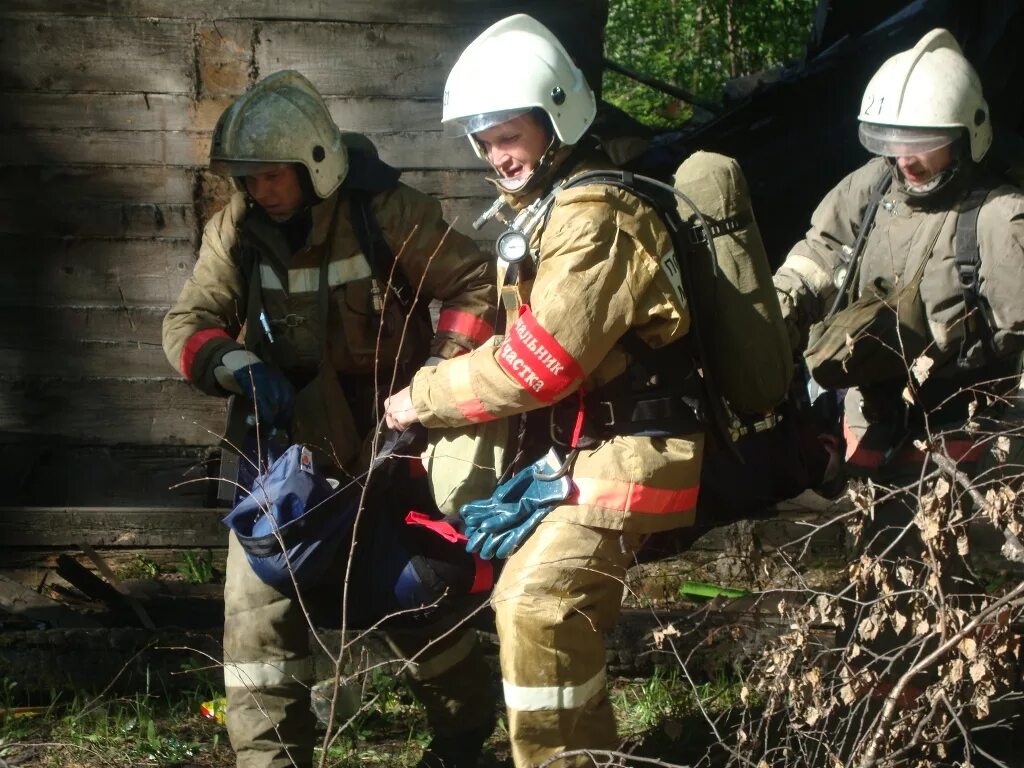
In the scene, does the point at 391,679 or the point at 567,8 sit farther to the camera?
the point at 567,8

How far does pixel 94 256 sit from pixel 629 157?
324cm

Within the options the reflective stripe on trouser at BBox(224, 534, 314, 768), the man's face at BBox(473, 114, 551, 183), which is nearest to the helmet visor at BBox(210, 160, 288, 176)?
the man's face at BBox(473, 114, 551, 183)

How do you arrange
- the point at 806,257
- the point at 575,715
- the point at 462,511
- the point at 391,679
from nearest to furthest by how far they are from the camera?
the point at 575,715, the point at 462,511, the point at 806,257, the point at 391,679

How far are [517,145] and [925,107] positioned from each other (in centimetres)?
133

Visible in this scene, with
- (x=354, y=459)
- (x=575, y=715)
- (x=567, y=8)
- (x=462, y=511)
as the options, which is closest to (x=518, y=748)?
(x=575, y=715)

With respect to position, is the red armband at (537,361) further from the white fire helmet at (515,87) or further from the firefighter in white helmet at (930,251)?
the firefighter in white helmet at (930,251)

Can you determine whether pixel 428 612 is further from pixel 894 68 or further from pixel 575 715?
pixel 894 68

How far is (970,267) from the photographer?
13.5ft

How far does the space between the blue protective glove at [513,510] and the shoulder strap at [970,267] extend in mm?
1431

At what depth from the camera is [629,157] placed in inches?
149

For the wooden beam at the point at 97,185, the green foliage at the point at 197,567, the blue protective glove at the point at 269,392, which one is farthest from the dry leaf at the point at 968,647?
the wooden beam at the point at 97,185

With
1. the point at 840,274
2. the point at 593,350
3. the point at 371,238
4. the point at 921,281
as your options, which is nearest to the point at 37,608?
the point at 371,238

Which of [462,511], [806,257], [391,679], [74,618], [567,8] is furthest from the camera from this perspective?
[567,8]

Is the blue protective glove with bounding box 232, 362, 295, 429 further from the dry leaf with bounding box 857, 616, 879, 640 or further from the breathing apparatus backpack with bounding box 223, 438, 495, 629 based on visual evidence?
the dry leaf with bounding box 857, 616, 879, 640
